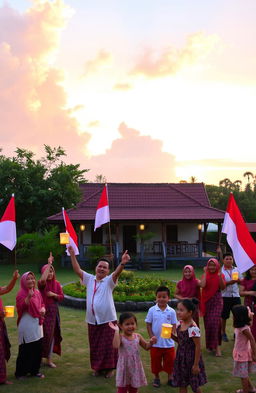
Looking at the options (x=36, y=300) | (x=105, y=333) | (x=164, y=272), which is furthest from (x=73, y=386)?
(x=164, y=272)

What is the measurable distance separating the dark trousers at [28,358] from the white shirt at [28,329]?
0.07 meters

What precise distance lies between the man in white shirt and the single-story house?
14494mm

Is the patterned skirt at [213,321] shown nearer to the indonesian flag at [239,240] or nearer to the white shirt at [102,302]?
the indonesian flag at [239,240]

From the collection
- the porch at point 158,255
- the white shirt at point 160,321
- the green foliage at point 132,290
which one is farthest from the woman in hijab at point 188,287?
the porch at point 158,255

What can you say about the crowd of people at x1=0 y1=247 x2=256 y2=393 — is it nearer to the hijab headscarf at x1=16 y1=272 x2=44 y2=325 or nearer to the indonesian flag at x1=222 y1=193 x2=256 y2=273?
the hijab headscarf at x1=16 y1=272 x2=44 y2=325

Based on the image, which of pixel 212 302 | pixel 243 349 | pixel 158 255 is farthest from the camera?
pixel 158 255

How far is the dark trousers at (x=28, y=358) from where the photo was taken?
589 centimetres

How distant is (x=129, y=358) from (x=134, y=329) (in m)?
0.29

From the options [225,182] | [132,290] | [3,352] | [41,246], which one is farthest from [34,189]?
[225,182]

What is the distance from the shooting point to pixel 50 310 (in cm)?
654

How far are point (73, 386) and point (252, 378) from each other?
Result: 7.86 feet

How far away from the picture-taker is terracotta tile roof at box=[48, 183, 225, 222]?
853 inches

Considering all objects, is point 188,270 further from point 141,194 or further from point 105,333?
point 141,194

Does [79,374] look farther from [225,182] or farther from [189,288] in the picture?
[225,182]
